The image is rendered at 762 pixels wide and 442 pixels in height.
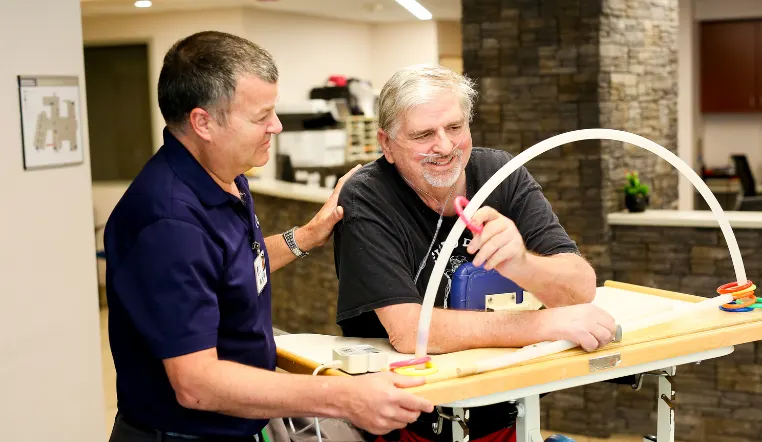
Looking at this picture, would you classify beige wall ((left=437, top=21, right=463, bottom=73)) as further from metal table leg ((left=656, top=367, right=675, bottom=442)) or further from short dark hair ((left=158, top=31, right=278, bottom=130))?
short dark hair ((left=158, top=31, right=278, bottom=130))

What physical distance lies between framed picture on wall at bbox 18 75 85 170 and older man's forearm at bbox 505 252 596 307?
87.5 inches

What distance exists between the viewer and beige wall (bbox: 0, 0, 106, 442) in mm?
3355

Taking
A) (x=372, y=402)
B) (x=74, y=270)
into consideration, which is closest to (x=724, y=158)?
Result: (x=74, y=270)

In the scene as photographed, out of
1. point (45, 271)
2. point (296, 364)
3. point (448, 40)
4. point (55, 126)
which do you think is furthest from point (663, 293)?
point (448, 40)

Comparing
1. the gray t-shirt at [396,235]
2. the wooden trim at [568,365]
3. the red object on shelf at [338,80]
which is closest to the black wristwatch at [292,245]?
the gray t-shirt at [396,235]

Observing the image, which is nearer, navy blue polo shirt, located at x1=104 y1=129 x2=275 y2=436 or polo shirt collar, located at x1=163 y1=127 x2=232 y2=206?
navy blue polo shirt, located at x1=104 y1=129 x2=275 y2=436

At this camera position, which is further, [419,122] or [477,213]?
[419,122]

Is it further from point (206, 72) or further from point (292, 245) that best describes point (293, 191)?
point (206, 72)

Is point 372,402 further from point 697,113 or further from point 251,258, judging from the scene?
point 697,113

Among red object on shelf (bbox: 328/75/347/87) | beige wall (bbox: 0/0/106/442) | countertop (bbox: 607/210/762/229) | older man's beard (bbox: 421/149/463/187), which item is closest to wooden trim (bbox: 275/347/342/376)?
older man's beard (bbox: 421/149/463/187)

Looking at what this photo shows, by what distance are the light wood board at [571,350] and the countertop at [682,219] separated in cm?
247

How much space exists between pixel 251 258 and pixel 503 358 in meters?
0.53

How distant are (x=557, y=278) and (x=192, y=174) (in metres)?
0.78

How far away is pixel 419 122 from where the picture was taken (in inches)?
77.2
